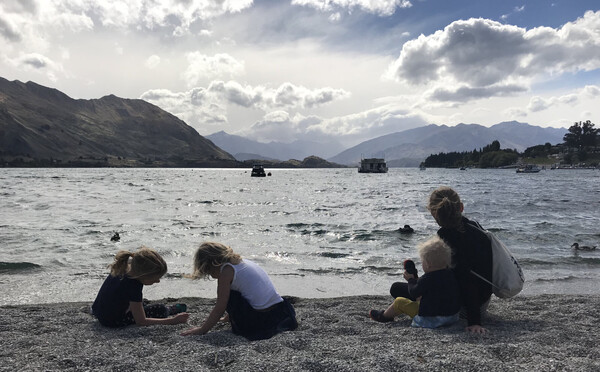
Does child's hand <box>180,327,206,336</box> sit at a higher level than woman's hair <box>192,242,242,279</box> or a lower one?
lower

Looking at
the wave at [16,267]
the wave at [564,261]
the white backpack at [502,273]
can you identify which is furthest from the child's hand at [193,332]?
the wave at [564,261]

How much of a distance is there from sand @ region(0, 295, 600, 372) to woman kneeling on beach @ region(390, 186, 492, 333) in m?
0.54

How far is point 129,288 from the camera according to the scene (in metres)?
6.73

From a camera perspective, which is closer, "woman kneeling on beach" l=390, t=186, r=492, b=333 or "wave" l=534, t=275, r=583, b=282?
"woman kneeling on beach" l=390, t=186, r=492, b=333

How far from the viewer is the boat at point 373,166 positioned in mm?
190438

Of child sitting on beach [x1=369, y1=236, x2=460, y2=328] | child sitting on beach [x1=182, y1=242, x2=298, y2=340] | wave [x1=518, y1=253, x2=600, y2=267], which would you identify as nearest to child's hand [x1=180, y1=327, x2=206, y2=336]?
child sitting on beach [x1=182, y1=242, x2=298, y2=340]

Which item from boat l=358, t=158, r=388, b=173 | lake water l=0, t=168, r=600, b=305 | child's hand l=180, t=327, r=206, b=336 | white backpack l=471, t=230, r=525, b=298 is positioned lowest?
lake water l=0, t=168, r=600, b=305

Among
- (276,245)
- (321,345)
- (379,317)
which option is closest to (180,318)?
(321,345)

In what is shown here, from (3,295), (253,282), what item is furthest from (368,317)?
(3,295)

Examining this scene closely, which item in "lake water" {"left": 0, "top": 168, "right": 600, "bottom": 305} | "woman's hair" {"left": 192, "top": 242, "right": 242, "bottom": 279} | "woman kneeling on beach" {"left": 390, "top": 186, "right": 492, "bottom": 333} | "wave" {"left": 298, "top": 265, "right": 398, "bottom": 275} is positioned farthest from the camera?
"wave" {"left": 298, "top": 265, "right": 398, "bottom": 275}

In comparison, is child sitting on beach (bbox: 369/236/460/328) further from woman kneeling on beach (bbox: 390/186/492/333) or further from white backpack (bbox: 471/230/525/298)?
white backpack (bbox: 471/230/525/298)

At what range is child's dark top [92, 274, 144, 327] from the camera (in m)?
6.73

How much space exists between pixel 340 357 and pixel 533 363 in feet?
7.72

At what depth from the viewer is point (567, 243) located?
18.6m
